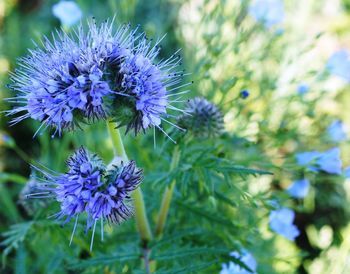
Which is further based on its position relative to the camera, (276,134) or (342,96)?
(342,96)

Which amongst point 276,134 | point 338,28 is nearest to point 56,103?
point 276,134

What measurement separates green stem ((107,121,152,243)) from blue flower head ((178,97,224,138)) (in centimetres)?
25

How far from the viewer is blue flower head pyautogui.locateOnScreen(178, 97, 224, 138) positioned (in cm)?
142

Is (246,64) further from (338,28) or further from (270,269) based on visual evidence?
(338,28)

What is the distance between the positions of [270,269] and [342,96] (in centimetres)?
164

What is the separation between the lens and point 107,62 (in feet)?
3.68

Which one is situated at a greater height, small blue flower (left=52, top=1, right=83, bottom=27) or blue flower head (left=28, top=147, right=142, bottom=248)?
small blue flower (left=52, top=1, right=83, bottom=27)

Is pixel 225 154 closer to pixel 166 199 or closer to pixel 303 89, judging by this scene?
pixel 166 199

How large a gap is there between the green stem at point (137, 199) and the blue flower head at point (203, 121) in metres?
0.25

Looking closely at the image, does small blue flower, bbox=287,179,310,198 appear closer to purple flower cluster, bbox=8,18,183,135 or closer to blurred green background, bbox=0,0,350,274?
blurred green background, bbox=0,0,350,274

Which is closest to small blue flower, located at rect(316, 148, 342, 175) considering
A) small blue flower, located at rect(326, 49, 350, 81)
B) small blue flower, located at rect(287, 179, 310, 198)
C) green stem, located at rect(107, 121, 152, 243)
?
small blue flower, located at rect(287, 179, 310, 198)

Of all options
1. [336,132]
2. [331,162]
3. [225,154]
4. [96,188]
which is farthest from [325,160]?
[96,188]

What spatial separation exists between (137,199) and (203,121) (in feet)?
0.99

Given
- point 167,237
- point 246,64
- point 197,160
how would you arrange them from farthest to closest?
point 246,64 → point 167,237 → point 197,160
